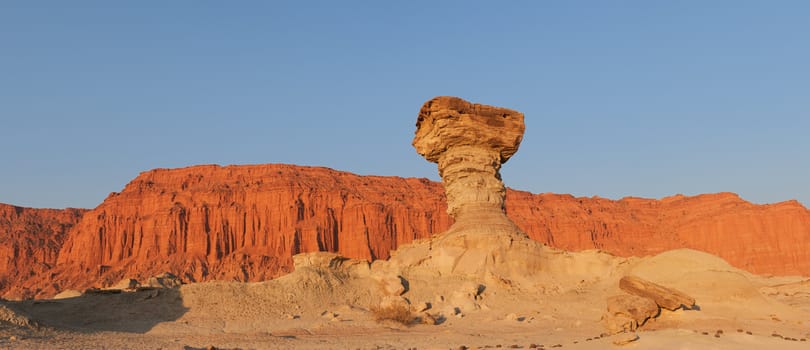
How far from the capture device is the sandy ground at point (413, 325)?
66.6 ft

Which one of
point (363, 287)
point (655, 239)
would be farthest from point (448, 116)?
point (655, 239)

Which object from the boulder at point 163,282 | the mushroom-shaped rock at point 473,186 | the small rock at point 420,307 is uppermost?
the mushroom-shaped rock at point 473,186

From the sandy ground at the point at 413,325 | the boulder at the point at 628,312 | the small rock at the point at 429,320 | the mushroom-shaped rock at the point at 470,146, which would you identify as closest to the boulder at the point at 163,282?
the sandy ground at the point at 413,325

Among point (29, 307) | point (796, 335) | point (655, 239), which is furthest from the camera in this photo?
point (655, 239)

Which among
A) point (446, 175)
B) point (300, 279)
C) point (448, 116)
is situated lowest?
point (300, 279)

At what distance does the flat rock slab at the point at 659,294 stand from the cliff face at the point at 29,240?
89.0 metres

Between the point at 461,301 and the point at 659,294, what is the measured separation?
25.8 ft

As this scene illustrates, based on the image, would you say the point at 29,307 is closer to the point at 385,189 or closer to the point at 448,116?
the point at 448,116

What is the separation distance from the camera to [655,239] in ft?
426

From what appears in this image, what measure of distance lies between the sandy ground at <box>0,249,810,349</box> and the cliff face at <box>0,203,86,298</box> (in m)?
78.1

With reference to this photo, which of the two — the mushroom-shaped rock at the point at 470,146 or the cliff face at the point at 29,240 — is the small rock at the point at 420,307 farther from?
the cliff face at the point at 29,240

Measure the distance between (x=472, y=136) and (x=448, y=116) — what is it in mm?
1719

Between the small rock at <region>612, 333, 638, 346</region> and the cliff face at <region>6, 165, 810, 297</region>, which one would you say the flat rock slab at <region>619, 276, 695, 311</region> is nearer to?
the small rock at <region>612, 333, 638, 346</region>

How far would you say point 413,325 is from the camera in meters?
25.9
